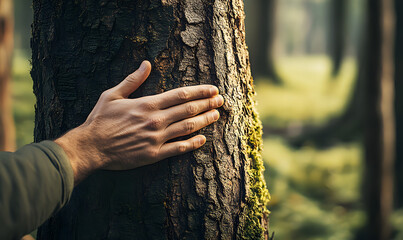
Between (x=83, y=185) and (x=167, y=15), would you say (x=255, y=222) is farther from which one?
(x=167, y=15)

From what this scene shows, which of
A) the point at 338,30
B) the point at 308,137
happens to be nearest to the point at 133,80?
the point at 308,137

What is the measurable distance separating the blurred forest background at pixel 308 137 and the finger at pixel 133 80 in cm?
97

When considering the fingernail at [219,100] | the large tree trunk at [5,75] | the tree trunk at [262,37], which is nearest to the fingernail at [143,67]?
the fingernail at [219,100]

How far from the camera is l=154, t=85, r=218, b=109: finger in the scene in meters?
1.45

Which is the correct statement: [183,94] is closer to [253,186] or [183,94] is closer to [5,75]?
[253,186]

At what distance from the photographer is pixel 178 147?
1.46 meters

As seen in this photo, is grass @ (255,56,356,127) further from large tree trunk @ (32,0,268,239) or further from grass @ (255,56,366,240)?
large tree trunk @ (32,0,268,239)

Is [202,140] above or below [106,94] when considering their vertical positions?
below

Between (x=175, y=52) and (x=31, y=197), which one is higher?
(x=175, y=52)

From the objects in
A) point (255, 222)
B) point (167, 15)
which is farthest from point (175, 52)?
point (255, 222)

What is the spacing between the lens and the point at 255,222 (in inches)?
→ 66.0

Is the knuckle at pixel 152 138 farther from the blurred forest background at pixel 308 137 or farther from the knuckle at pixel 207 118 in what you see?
the blurred forest background at pixel 308 137

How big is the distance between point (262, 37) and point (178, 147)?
513 inches

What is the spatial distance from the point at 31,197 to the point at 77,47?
71cm
